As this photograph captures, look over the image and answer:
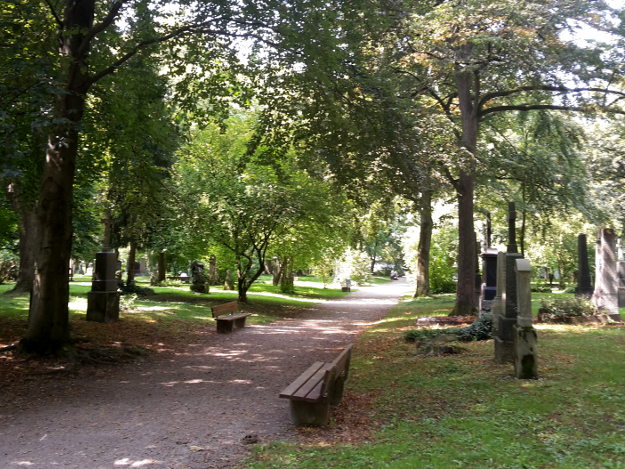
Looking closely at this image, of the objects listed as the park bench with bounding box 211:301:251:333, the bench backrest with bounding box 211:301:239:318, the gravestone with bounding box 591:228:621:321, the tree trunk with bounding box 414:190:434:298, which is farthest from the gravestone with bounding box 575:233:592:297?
the bench backrest with bounding box 211:301:239:318

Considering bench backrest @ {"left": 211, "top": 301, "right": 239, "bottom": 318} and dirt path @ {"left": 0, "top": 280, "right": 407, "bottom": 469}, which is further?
bench backrest @ {"left": 211, "top": 301, "right": 239, "bottom": 318}

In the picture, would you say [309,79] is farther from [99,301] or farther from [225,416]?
[99,301]

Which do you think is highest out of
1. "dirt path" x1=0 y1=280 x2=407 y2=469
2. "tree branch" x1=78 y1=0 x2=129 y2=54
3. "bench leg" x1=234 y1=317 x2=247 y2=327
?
"tree branch" x1=78 y1=0 x2=129 y2=54

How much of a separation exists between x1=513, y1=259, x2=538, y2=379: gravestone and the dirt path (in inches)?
135

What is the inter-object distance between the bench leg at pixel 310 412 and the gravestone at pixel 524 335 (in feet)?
10.5

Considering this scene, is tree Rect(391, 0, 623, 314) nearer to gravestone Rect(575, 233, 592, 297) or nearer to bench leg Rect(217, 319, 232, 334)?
gravestone Rect(575, 233, 592, 297)

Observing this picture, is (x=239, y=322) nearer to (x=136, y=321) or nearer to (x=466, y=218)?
(x=136, y=321)

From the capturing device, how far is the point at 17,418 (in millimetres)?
6230

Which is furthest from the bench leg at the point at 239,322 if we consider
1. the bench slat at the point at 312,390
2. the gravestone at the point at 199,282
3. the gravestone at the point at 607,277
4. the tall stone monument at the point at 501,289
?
the gravestone at the point at 199,282

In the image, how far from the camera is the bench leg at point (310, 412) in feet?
18.9

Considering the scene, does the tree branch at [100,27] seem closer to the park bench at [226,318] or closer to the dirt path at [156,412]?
the dirt path at [156,412]

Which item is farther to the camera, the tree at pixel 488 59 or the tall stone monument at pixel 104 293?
the tall stone monument at pixel 104 293

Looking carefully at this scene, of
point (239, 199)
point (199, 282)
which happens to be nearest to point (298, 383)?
point (239, 199)

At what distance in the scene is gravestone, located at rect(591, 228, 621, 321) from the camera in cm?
1376
